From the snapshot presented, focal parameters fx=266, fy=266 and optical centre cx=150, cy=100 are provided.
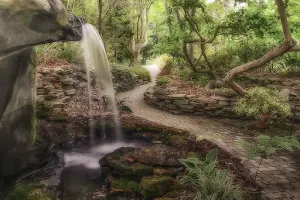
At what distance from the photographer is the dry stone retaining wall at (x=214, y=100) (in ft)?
32.2

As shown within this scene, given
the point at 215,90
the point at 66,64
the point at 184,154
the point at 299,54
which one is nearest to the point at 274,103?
the point at 215,90

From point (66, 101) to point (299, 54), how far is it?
9.40 metres

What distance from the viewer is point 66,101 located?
30.4 feet

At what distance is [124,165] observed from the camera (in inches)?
211

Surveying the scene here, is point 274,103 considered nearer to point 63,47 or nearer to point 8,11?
point 8,11

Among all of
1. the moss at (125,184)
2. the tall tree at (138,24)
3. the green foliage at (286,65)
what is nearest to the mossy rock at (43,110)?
the moss at (125,184)

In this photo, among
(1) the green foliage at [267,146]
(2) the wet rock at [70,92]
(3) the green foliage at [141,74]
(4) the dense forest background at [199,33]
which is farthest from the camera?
(3) the green foliage at [141,74]

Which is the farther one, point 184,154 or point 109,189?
point 184,154

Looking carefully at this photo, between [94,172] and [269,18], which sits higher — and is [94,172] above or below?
below

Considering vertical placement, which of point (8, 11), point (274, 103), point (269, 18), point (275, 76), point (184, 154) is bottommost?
point (184, 154)

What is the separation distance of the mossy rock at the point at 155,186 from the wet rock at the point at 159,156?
0.58m

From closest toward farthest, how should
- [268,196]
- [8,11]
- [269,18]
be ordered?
[8,11] < [268,196] < [269,18]

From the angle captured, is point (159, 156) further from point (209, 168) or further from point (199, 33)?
point (199, 33)

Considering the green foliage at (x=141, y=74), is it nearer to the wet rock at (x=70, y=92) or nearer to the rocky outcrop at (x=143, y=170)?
the wet rock at (x=70, y=92)
